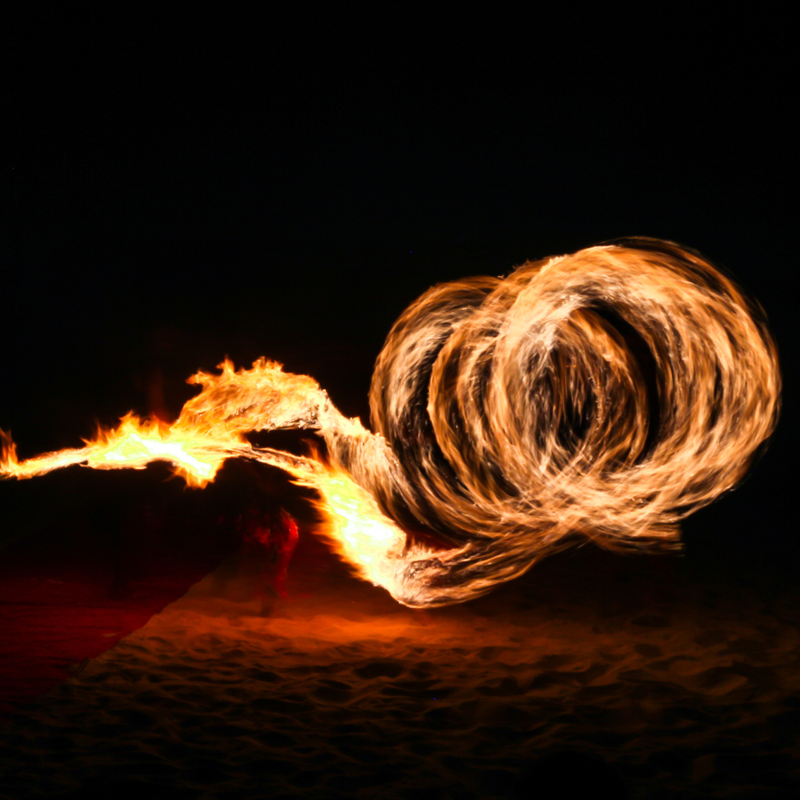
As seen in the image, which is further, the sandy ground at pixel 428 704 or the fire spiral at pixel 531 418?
the fire spiral at pixel 531 418

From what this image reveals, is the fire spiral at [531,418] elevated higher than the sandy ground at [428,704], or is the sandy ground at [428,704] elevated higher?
the fire spiral at [531,418]

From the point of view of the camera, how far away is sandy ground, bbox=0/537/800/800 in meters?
2.97

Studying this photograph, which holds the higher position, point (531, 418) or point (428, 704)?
point (531, 418)

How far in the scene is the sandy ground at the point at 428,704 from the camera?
2.97 m

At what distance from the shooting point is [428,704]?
3.80m

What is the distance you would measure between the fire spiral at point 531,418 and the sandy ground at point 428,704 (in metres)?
0.65

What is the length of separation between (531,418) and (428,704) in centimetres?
344

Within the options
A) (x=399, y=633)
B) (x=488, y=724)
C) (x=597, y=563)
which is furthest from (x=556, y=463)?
(x=488, y=724)

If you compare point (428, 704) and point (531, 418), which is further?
point (531, 418)

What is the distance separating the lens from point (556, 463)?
7.52 meters

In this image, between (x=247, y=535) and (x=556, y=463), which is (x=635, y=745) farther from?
(x=556, y=463)

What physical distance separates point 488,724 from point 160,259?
16284 millimetres

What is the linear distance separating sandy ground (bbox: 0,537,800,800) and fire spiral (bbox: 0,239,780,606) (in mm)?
654

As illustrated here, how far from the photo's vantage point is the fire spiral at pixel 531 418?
5711 mm
